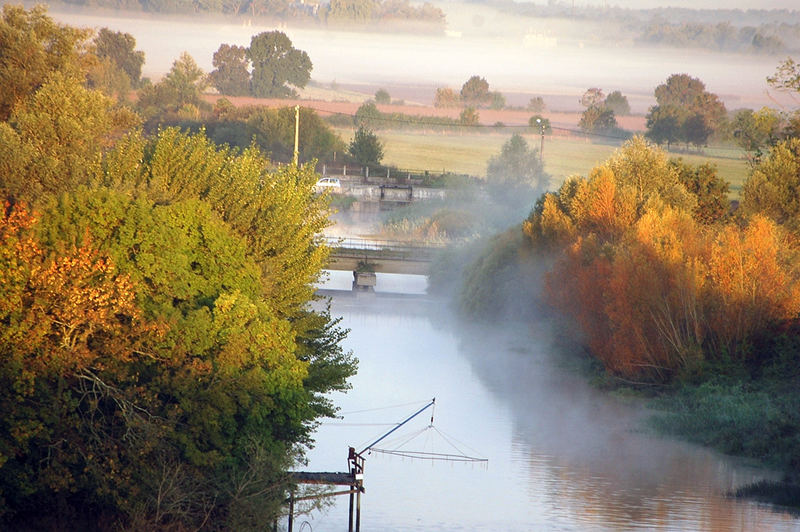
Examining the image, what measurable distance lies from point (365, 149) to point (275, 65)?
20.6 m

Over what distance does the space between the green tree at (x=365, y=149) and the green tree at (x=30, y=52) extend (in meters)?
69.6

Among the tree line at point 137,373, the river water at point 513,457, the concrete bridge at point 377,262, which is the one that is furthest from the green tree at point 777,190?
the tree line at point 137,373

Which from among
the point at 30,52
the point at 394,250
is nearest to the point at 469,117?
the point at 394,250

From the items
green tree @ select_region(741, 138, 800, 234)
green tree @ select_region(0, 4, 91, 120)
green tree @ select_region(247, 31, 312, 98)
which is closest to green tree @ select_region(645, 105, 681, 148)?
green tree @ select_region(247, 31, 312, 98)

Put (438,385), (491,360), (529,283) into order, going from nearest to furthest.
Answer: (438,385) → (491,360) → (529,283)

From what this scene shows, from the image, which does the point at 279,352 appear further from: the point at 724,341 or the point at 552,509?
the point at 724,341

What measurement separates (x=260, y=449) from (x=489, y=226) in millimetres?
50512

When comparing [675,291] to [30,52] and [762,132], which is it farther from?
[762,132]

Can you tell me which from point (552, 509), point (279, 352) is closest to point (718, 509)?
point (552, 509)

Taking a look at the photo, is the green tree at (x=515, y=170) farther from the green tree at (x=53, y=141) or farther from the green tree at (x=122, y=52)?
the green tree at (x=53, y=141)

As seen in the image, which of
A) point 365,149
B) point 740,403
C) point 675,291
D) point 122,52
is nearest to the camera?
point 740,403

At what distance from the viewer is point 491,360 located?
44000 millimetres

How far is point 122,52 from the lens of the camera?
11562cm

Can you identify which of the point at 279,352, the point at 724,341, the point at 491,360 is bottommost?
the point at 491,360
